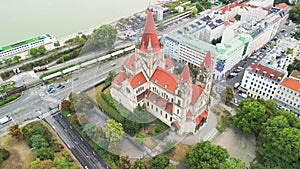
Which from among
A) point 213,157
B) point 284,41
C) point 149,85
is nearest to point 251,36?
point 284,41

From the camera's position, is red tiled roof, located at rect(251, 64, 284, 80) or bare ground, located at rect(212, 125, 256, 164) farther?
red tiled roof, located at rect(251, 64, 284, 80)

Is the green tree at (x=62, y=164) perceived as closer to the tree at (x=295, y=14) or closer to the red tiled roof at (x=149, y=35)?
the red tiled roof at (x=149, y=35)

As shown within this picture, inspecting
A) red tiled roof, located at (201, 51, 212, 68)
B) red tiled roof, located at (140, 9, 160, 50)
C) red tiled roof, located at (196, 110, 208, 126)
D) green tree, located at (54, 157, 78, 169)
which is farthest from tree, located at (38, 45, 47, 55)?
red tiled roof, located at (196, 110, 208, 126)

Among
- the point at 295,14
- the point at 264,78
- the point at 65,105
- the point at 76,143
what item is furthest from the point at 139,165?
the point at 295,14

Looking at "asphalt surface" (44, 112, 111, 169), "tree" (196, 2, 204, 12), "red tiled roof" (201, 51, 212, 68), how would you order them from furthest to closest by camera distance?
1. "tree" (196, 2, 204, 12)
2. "red tiled roof" (201, 51, 212, 68)
3. "asphalt surface" (44, 112, 111, 169)

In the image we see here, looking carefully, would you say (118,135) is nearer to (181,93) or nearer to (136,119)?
(136,119)

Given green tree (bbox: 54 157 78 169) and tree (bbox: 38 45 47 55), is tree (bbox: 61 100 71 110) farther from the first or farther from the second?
tree (bbox: 38 45 47 55)
